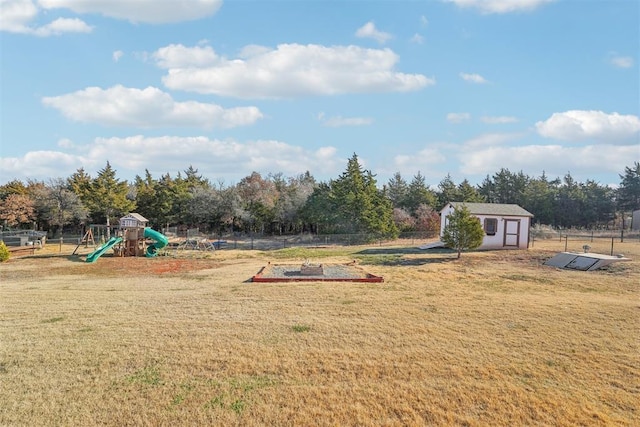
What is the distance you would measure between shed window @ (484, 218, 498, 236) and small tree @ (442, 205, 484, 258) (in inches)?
191

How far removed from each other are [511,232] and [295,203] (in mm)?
24204

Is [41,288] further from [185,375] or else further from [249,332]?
[185,375]

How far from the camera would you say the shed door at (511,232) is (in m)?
29.9

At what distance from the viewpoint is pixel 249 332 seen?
32.4 ft

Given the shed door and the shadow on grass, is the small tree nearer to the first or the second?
the shadow on grass

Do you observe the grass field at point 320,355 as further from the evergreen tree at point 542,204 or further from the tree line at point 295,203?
the evergreen tree at point 542,204

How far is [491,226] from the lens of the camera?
29.8 meters

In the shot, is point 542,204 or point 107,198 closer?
point 107,198

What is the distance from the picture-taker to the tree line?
40.2m

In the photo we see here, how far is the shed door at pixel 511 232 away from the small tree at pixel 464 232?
19.4 ft

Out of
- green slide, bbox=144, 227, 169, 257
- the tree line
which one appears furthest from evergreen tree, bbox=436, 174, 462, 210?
green slide, bbox=144, 227, 169, 257

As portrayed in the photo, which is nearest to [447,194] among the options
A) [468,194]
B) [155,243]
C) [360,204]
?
[468,194]

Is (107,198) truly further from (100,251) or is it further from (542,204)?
(542,204)

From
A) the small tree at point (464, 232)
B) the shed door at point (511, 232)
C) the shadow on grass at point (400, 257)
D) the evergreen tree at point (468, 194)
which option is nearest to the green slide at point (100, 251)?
the shadow on grass at point (400, 257)
